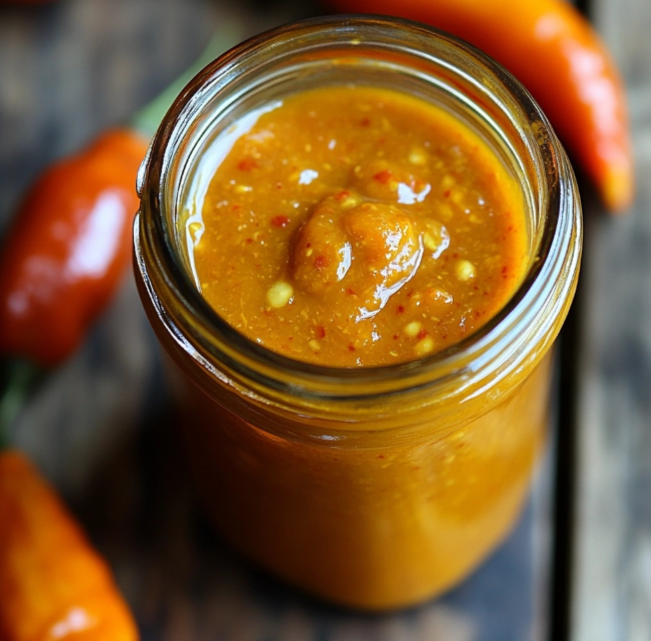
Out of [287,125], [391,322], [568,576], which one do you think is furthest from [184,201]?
[568,576]

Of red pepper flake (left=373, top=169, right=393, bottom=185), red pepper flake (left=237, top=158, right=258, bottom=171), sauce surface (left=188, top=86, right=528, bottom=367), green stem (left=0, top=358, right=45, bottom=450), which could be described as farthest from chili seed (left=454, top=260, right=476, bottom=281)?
green stem (left=0, top=358, right=45, bottom=450)

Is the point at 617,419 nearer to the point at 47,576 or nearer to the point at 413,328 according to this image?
the point at 413,328

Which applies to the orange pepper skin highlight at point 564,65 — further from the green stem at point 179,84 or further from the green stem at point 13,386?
the green stem at point 13,386

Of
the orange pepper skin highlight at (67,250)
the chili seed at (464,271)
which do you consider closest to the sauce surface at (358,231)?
the chili seed at (464,271)

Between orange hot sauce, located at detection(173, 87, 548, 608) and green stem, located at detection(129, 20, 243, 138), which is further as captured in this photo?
green stem, located at detection(129, 20, 243, 138)

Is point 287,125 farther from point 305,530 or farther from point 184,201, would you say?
point 305,530

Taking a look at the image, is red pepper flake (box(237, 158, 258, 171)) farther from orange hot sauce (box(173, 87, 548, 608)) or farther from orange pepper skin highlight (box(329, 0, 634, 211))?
orange pepper skin highlight (box(329, 0, 634, 211))

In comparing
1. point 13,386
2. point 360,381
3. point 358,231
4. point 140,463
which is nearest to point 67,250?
point 13,386
